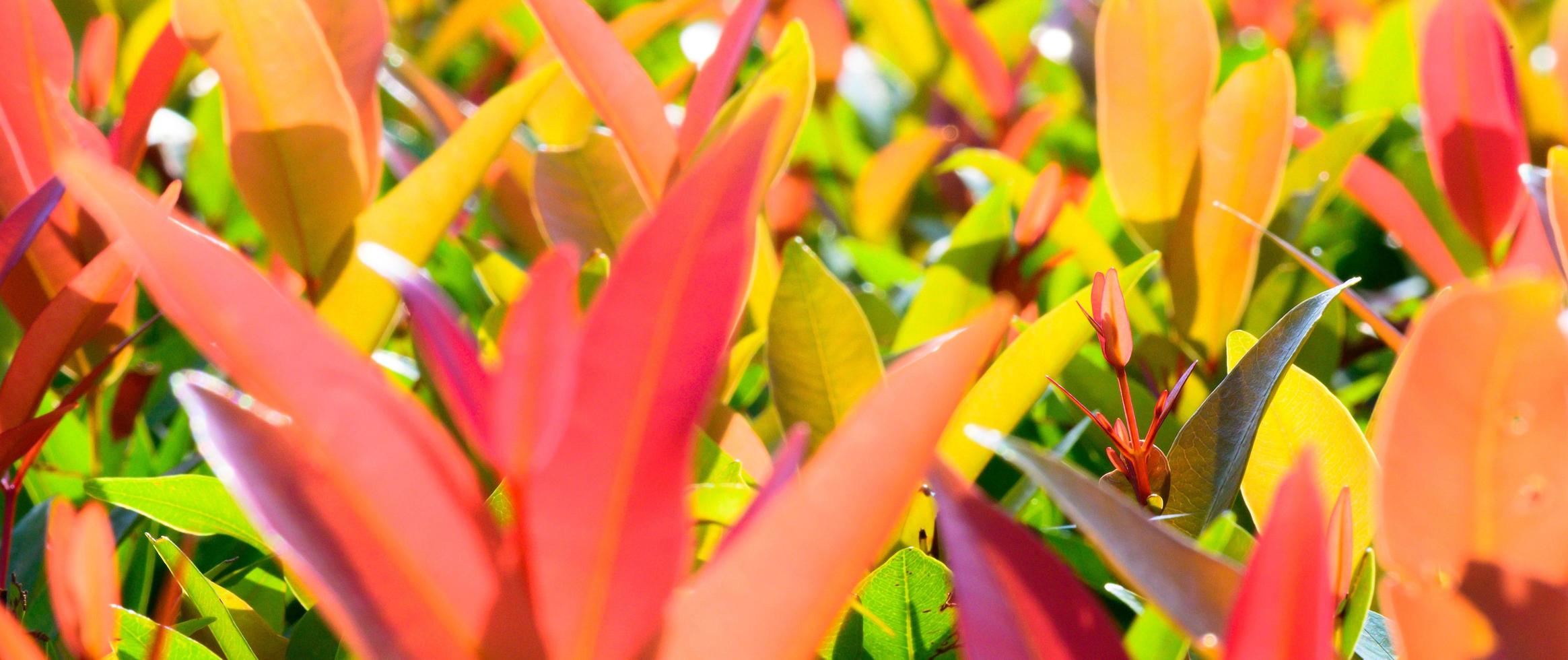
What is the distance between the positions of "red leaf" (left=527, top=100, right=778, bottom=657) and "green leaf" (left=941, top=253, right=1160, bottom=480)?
11.3 inches

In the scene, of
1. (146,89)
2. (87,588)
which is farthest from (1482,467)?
(146,89)

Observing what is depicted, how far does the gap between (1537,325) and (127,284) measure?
74cm

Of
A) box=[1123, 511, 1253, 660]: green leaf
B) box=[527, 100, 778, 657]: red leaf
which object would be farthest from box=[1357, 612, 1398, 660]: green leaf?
box=[527, 100, 778, 657]: red leaf

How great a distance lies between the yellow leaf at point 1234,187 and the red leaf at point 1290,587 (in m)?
0.56

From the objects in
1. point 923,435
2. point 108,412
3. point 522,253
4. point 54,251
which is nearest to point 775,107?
point 923,435

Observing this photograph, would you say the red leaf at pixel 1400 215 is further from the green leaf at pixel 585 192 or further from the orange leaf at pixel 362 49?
the orange leaf at pixel 362 49

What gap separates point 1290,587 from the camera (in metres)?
0.38

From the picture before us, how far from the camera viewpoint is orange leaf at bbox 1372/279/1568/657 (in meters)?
0.42

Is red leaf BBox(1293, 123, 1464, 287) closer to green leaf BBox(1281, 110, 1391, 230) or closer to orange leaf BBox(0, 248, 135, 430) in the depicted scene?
green leaf BBox(1281, 110, 1391, 230)

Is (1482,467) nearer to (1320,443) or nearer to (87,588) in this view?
(1320,443)

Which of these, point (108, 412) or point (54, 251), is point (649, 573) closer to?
point (54, 251)

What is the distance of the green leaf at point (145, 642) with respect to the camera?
585 millimetres

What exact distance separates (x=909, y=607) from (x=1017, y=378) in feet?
0.51

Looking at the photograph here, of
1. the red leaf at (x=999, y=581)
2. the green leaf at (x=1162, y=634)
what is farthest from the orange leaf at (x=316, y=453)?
the green leaf at (x=1162, y=634)
